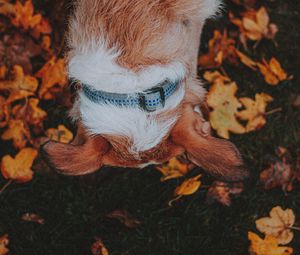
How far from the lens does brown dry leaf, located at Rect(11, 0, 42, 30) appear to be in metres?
3.59

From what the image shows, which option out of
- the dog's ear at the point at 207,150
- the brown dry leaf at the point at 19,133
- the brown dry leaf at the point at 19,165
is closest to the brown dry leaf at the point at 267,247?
the dog's ear at the point at 207,150

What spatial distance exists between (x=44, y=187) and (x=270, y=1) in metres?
2.52

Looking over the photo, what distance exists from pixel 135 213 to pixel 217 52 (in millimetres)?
1483

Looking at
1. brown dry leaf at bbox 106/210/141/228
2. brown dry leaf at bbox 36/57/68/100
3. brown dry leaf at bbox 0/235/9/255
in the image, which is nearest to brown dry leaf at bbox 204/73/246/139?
brown dry leaf at bbox 106/210/141/228

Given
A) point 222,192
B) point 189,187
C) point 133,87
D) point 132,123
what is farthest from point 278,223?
point 133,87

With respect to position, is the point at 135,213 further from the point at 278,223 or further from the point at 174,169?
the point at 278,223

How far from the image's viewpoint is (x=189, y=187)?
3.40m

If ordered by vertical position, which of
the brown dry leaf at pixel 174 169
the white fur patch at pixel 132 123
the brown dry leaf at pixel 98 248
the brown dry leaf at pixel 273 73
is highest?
the white fur patch at pixel 132 123

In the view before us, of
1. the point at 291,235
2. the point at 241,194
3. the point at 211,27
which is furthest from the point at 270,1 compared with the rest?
the point at 291,235

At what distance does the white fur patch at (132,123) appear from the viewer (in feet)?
7.62

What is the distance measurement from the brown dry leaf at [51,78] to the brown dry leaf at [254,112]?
142 cm

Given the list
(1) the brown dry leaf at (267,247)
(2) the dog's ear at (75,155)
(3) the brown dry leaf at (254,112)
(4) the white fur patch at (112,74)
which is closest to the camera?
(4) the white fur patch at (112,74)

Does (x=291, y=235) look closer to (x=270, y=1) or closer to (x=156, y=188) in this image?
(x=156, y=188)

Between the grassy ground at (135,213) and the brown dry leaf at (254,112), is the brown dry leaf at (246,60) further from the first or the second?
the grassy ground at (135,213)
